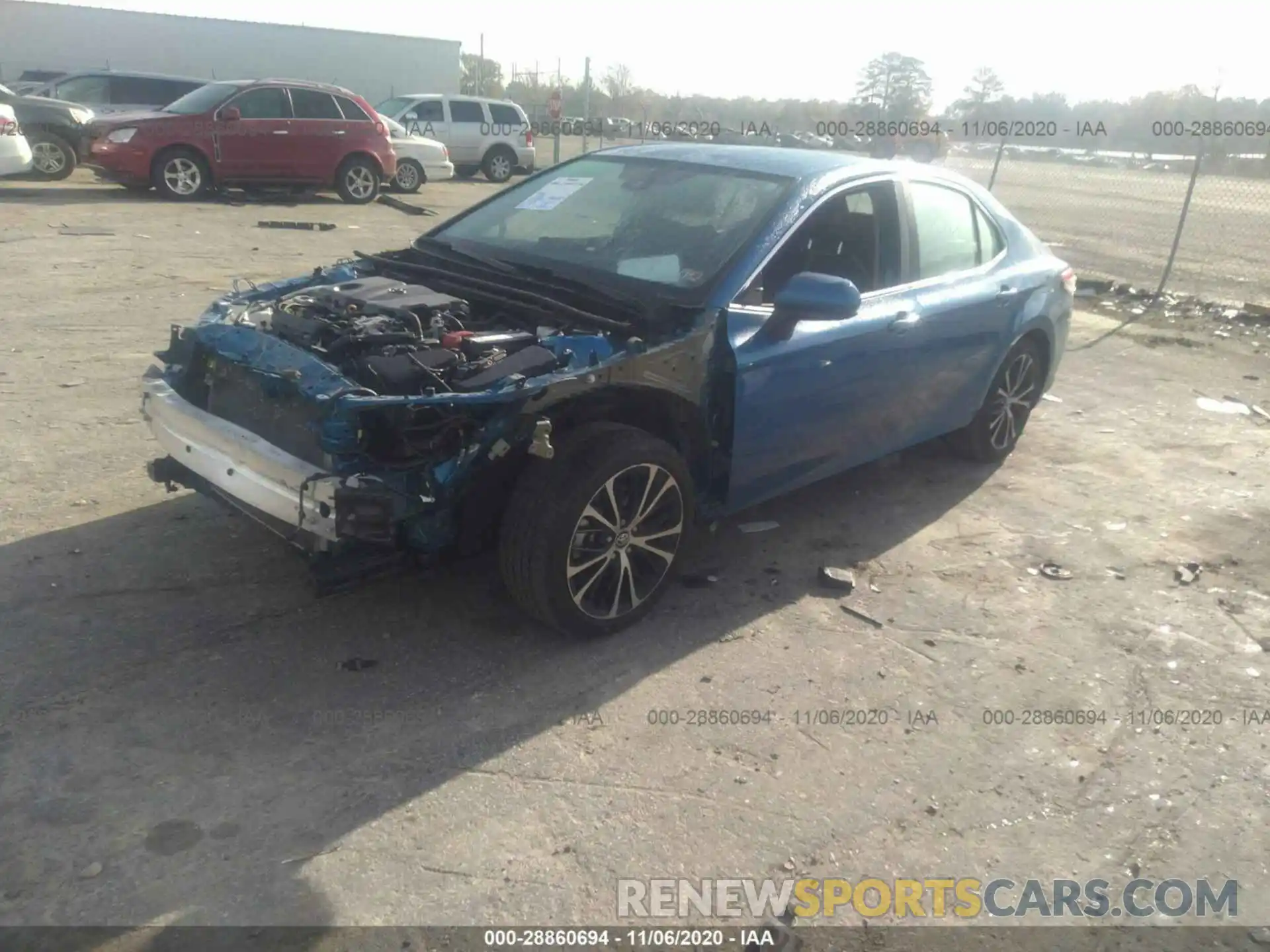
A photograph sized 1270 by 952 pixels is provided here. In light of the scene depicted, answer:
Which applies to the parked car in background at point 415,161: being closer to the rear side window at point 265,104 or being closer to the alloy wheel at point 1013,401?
the rear side window at point 265,104

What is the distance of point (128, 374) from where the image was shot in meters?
6.39

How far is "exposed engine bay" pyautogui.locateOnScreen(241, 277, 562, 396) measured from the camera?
340 cm

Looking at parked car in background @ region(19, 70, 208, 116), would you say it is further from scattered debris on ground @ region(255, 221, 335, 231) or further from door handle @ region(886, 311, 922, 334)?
door handle @ region(886, 311, 922, 334)

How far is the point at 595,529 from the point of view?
3.68 meters

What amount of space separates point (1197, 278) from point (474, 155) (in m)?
14.0

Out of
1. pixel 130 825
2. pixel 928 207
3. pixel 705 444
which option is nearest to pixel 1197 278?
pixel 928 207

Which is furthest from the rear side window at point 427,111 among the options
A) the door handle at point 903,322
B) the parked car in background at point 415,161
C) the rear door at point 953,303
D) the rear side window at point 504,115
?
the door handle at point 903,322

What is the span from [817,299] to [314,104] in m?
13.7

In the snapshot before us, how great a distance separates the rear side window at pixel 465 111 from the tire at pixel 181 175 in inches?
293

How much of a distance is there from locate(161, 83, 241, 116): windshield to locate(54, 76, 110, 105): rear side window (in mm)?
3665

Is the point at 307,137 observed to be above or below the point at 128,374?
above

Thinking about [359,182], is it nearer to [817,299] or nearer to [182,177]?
[182,177]

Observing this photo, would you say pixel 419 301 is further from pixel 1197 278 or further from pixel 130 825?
pixel 1197 278

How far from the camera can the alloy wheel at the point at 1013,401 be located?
Answer: 582 cm
